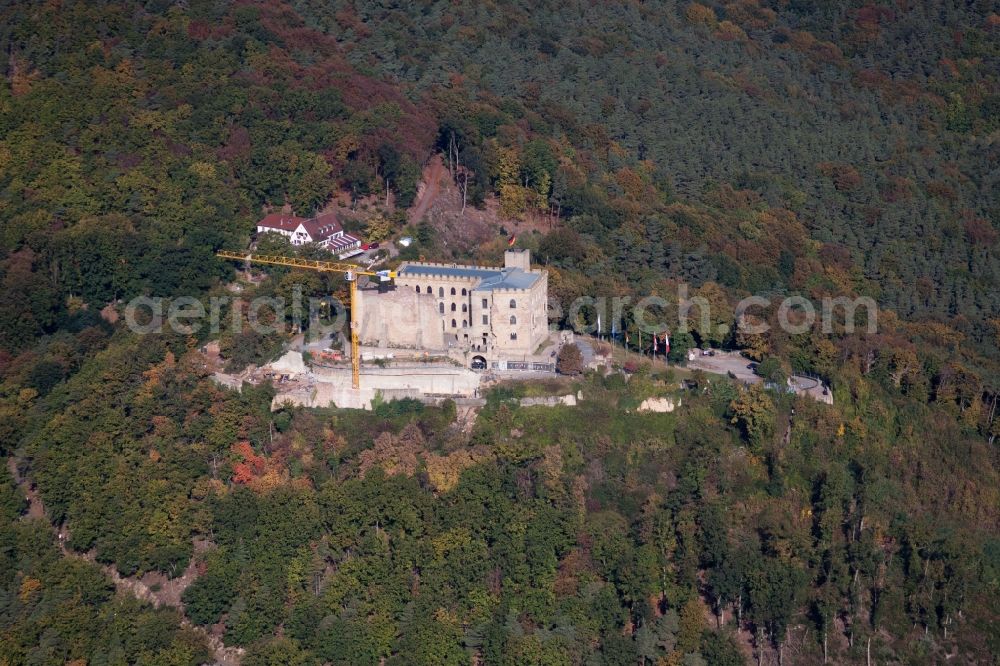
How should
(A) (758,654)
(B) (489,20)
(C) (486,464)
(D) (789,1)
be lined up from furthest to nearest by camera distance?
(D) (789,1) < (B) (489,20) < (C) (486,464) < (A) (758,654)

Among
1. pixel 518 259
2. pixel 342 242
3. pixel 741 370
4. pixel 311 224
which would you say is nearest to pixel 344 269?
pixel 342 242

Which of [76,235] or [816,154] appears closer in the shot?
[76,235]

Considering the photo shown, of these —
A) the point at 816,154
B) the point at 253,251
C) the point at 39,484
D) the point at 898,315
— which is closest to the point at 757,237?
the point at 898,315

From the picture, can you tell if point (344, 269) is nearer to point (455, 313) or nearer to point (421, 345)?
point (421, 345)

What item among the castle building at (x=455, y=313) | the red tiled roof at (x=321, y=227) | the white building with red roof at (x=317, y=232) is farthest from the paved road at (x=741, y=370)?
the red tiled roof at (x=321, y=227)

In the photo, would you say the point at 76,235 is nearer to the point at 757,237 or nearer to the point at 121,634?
the point at 121,634

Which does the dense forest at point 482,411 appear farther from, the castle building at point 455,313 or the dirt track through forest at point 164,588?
the castle building at point 455,313
